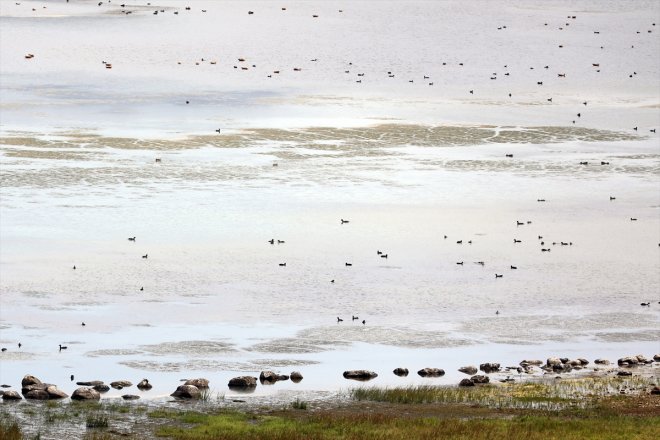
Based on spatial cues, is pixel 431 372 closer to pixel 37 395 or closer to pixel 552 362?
pixel 552 362

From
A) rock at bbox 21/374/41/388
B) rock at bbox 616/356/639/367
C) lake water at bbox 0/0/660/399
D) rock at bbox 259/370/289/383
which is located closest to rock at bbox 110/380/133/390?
lake water at bbox 0/0/660/399

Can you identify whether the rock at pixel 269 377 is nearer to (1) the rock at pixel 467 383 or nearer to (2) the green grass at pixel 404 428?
(2) the green grass at pixel 404 428

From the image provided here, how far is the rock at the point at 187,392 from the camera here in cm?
2786

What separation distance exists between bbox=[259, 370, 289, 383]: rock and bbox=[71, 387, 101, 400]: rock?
3.56 m

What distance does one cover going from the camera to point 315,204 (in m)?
50.2

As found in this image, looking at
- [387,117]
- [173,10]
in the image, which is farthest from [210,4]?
[387,117]

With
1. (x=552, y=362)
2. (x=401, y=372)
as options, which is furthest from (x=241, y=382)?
(x=552, y=362)

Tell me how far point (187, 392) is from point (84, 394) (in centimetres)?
193

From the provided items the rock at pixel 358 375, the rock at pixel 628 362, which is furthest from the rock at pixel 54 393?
the rock at pixel 628 362

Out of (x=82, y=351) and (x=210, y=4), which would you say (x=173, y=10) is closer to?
(x=210, y=4)

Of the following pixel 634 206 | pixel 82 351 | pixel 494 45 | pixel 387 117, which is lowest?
pixel 82 351

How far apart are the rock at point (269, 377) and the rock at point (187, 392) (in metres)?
1.79

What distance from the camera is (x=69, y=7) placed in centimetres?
11319

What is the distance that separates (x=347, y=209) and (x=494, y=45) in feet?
181
